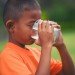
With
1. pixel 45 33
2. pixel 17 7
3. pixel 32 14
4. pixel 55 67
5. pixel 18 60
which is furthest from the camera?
pixel 55 67

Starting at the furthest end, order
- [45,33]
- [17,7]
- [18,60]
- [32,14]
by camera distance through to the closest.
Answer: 1. [17,7]
2. [32,14]
3. [18,60]
4. [45,33]

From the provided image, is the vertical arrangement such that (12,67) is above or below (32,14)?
below

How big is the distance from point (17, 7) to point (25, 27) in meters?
0.22

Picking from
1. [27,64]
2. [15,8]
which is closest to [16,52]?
[27,64]

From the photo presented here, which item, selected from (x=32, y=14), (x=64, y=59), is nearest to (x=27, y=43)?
(x=32, y=14)

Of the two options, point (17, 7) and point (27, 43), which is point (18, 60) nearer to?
point (27, 43)

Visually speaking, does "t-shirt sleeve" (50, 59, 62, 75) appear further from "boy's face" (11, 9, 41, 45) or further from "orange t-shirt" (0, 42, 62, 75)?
"boy's face" (11, 9, 41, 45)

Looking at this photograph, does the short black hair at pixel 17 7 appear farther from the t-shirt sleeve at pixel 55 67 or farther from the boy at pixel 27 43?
the t-shirt sleeve at pixel 55 67

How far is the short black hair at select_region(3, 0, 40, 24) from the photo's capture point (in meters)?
4.58

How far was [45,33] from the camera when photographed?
167 inches

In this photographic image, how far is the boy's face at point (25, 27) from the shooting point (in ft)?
14.7

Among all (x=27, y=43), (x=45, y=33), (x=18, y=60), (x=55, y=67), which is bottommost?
(x=55, y=67)

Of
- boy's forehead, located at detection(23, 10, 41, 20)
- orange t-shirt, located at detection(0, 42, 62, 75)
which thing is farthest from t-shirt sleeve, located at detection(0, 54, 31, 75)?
boy's forehead, located at detection(23, 10, 41, 20)

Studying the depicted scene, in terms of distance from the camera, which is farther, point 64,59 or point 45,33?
point 64,59
